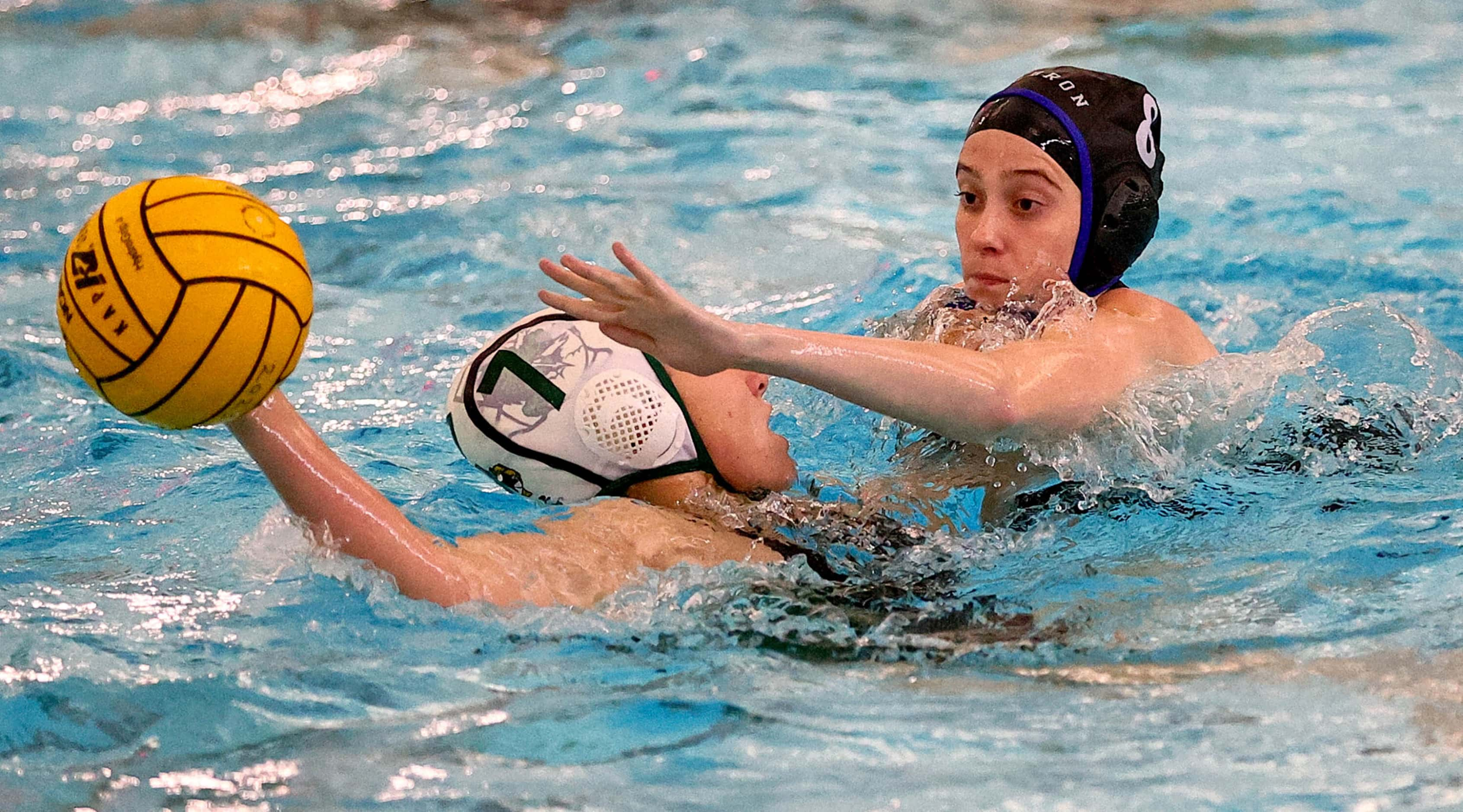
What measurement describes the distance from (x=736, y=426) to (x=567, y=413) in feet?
1.29

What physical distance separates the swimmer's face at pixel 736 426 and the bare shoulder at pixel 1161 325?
85 centimetres

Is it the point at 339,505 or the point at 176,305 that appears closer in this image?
the point at 176,305

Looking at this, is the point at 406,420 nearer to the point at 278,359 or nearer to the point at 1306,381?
the point at 278,359

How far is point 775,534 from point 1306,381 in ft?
5.55

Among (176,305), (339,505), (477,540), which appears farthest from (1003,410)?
(176,305)

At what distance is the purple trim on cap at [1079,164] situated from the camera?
329cm

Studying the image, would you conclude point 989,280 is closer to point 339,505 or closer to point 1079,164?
point 1079,164

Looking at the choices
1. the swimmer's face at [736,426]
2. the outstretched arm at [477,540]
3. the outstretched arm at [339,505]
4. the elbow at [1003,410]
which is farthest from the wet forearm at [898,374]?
the outstretched arm at [339,505]

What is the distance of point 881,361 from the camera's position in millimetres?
2602

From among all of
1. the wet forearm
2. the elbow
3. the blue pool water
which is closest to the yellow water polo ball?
the blue pool water

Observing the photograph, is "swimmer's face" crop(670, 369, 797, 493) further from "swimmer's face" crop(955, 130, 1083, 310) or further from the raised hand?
"swimmer's face" crop(955, 130, 1083, 310)

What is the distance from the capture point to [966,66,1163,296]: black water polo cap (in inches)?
130

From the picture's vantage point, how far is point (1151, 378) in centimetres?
318

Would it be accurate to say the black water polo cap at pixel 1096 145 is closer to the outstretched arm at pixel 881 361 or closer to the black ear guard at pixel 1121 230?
the black ear guard at pixel 1121 230
